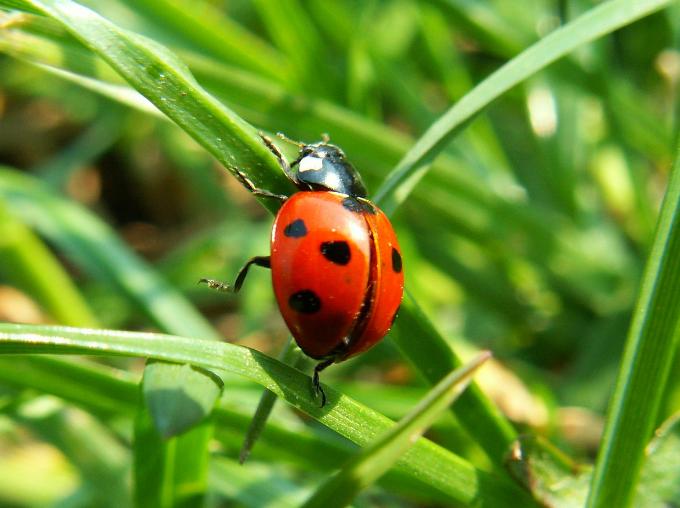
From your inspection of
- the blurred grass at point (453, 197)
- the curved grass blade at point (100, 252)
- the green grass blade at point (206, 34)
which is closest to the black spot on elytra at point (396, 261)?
the blurred grass at point (453, 197)

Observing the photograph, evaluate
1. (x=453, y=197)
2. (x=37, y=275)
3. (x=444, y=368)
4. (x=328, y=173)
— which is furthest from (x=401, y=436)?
(x=37, y=275)

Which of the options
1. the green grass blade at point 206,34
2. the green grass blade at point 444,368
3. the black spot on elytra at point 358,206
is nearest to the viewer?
the green grass blade at point 444,368

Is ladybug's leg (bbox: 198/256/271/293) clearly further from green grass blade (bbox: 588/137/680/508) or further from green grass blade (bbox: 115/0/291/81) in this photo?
green grass blade (bbox: 115/0/291/81)

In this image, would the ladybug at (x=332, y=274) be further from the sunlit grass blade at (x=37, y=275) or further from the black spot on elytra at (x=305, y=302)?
the sunlit grass blade at (x=37, y=275)

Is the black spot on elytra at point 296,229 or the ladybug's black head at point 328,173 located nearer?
the black spot on elytra at point 296,229

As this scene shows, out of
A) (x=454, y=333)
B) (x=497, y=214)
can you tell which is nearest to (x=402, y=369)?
(x=454, y=333)

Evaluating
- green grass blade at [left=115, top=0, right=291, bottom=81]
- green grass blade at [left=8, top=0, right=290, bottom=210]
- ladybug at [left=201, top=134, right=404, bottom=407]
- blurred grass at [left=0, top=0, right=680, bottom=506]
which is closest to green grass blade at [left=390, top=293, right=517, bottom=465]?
ladybug at [left=201, top=134, right=404, bottom=407]

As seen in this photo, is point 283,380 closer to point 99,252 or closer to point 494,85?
point 494,85
